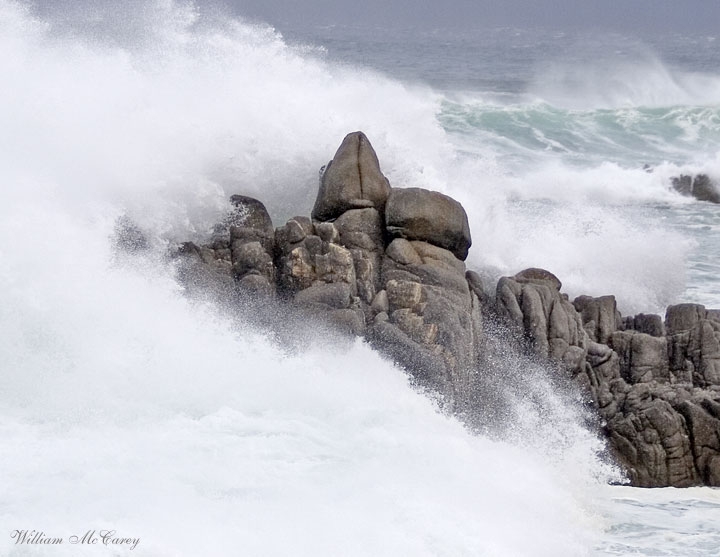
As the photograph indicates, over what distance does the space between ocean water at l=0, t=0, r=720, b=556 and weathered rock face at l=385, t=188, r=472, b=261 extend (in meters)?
1.85

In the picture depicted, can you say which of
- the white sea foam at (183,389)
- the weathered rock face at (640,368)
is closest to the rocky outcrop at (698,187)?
the white sea foam at (183,389)

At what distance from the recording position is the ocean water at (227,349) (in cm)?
760

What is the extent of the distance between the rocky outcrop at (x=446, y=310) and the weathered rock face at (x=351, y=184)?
0.01m

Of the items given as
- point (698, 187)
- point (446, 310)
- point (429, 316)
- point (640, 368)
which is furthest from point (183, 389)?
point (698, 187)

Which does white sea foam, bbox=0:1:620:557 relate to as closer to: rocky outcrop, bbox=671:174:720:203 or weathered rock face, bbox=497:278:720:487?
weathered rock face, bbox=497:278:720:487

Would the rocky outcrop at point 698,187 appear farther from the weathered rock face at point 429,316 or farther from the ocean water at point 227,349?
the weathered rock face at point 429,316

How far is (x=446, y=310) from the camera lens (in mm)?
10875

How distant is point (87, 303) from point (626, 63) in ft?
152

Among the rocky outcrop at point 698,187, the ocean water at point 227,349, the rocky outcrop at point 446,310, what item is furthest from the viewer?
the rocky outcrop at point 698,187

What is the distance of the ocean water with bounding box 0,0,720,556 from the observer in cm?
760

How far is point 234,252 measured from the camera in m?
11.6

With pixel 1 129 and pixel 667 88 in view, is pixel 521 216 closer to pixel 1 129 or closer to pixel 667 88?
pixel 1 129

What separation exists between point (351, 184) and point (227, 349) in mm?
2954

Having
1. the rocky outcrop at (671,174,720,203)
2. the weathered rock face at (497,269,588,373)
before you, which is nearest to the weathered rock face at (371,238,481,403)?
the weathered rock face at (497,269,588,373)
